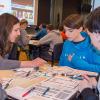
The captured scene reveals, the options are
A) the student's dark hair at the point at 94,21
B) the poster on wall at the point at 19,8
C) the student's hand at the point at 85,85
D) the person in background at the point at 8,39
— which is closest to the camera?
the student's dark hair at the point at 94,21

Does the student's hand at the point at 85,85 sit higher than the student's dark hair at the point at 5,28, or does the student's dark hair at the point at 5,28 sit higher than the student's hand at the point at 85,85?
the student's dark hair at the point at 5,28

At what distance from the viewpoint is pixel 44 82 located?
166cm

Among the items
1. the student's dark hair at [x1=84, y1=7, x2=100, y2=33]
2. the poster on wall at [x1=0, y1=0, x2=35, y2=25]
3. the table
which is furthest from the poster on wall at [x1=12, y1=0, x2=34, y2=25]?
the student's dark hair at [x1=84, y1=7, x2=100, y2=33]

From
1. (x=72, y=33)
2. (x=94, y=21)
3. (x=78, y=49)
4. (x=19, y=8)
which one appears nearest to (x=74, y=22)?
(x=72, y=33)

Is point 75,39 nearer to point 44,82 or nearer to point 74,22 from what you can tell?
point 74,22

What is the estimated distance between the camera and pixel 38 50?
5578 millimetres

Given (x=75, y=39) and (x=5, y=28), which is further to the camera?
(x=75, y=39)

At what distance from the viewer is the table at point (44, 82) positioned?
140cm

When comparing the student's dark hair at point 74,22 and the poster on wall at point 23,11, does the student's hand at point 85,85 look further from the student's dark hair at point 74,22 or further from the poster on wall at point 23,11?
the poster on wall at point 23,11

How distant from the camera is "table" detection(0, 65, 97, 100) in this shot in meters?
1.40

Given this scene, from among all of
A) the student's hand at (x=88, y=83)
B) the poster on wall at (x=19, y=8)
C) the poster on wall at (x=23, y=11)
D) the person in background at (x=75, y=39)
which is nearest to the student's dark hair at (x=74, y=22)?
the person in background at (x=75, y=39)

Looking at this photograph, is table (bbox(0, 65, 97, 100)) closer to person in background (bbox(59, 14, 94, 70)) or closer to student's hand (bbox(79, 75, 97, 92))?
student's hand (bbox(79, 75, 97, 92))

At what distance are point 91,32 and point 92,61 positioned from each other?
1.11 metres

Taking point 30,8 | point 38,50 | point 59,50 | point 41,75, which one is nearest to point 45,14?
point 30,8
